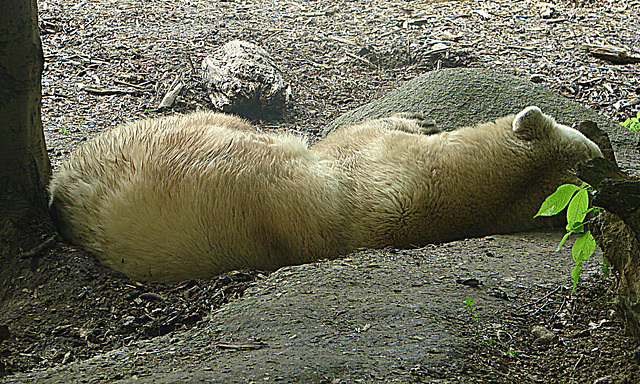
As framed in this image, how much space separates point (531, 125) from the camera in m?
4.13

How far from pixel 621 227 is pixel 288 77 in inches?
243

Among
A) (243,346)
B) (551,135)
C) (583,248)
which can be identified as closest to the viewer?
(583,248)

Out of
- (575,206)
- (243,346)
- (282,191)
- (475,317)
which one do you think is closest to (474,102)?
(282,191)

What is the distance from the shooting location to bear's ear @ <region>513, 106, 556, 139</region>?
4.11m

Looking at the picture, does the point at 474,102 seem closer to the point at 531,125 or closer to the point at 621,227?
the point at 531,125

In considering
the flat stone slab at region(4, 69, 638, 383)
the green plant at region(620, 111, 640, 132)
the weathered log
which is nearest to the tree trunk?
the flat stone slab at region(4, 69, 638, 383)

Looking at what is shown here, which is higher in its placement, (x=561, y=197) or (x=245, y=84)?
(x=561, y=197)

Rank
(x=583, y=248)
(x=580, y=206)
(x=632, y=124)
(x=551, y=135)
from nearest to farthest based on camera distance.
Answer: (x=580, y=206), (x=583, y=248), (x=551, y=135), (x=632, y=124)

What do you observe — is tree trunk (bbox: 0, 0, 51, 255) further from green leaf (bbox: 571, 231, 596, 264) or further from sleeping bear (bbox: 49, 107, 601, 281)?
green leaf (bbox: 571, 231, 596, 264)

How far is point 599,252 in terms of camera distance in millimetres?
3420

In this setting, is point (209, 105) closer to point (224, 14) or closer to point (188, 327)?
point (224, 14)

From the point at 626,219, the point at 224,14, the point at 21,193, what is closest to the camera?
the point at 626,219

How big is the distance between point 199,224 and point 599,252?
2192 millimetres

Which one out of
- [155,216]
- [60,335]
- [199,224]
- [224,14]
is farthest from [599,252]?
[224,14]
